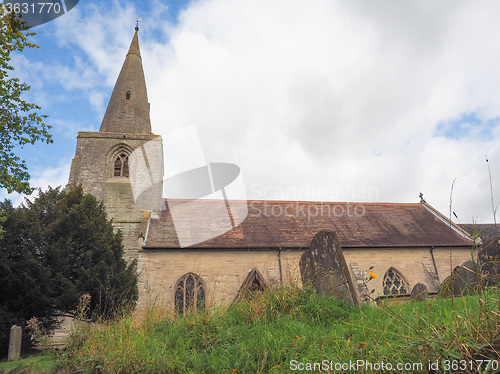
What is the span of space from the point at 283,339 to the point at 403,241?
1548 centimetres

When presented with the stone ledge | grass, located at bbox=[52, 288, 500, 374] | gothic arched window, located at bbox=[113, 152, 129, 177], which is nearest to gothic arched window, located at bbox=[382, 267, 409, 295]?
grass, located at bbox=[52, 288, 500, 374]

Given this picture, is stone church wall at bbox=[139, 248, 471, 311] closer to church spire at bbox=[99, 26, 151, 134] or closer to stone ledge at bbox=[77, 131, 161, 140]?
stone ledge at bbox=[77, 131, 161, 140]

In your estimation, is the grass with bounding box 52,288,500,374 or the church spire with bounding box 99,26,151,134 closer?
the grass with bounding box 52,288,500,374

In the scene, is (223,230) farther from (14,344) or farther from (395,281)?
(14,344)

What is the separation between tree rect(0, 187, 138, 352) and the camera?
11.2 meters

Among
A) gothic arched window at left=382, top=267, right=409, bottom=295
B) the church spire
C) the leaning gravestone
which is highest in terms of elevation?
the church spire

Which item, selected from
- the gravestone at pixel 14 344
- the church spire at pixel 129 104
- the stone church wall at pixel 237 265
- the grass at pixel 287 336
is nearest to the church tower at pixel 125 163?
the church spire at pixel 129 104

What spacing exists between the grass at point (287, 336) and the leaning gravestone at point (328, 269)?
242 mm

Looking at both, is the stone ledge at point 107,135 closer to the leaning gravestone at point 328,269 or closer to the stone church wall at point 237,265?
the stone church wall at point 237,265

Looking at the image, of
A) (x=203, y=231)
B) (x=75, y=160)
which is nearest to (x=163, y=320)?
(x=203, y=231)

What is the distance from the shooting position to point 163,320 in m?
6.03

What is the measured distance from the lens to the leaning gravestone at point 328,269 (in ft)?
18.7

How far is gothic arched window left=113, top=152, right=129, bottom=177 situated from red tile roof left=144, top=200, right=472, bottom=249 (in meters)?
3.49

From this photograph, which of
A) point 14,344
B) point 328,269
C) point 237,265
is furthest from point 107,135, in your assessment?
point 328,269
